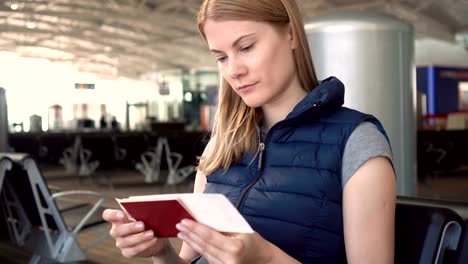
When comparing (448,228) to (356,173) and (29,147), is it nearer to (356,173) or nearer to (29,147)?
(356,173)

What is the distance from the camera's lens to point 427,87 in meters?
24.1

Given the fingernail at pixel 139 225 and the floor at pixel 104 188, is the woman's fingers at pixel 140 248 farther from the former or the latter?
the floor at pixel 104 188

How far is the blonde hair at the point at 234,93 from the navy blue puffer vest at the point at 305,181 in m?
0.07

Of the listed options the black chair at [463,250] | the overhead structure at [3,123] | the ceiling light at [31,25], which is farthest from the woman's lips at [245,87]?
the ceiling light at [31,25]

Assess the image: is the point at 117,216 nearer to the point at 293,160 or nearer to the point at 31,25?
the point at 293,160

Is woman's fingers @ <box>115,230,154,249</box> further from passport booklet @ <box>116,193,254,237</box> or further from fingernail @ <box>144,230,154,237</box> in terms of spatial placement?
passport booklet @ <box>116,193,254,237</box>

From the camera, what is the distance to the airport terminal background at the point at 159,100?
131 inches

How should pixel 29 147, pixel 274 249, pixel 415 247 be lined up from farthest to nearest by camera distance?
1. pixel 29 147
2. pixel 415 247
3. pixel 274 249

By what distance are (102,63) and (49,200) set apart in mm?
28119

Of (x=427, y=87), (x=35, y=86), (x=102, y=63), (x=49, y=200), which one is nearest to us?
(x=49, y=200)

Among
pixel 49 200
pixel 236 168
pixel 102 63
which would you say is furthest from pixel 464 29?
pixel 236 168

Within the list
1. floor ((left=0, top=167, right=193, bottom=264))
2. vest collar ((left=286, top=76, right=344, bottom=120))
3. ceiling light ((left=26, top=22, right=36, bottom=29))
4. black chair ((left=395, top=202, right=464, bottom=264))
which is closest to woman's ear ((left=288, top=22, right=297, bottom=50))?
vest collar ((left=286, top=76, right=344, bottom=120))

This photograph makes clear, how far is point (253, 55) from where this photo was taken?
4.45 ft

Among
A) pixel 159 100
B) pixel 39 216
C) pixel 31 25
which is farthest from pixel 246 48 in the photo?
pixel 31 25
